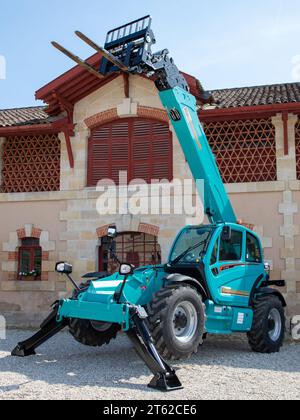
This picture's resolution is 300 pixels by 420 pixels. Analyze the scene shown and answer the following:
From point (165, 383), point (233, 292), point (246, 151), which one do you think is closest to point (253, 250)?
point (233, 292)

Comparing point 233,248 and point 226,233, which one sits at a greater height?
point 226,233

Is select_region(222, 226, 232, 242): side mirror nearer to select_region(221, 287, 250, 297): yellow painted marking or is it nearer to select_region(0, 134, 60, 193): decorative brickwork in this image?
select_region(221, 287, 250, 297): yellow painted marking

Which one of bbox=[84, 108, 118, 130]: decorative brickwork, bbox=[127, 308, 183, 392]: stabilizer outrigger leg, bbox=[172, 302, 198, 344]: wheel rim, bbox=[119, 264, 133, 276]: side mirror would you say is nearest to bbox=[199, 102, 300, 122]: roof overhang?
bbox=[84, 108, 118, 130]: decorative brickwork

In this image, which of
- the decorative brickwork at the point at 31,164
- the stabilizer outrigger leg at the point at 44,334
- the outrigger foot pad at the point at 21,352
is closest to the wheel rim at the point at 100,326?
the stabilizer outrigger leg at the point at 44,334

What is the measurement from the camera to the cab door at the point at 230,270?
768 cm

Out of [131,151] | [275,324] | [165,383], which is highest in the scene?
[131,151]

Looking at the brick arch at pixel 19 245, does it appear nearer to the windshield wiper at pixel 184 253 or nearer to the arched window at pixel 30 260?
the arched window at pixel 30 260

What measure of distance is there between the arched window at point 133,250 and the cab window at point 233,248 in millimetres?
4008

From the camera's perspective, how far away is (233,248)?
829cm

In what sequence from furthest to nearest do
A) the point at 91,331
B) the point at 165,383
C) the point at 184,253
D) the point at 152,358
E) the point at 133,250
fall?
the point at 133,250 → the point at 91,331 → the point at 184,253 → the point at 152,358 → the point at 165,383

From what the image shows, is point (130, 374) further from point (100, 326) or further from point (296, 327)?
point (296, 327)

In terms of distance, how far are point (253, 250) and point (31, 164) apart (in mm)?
7216
